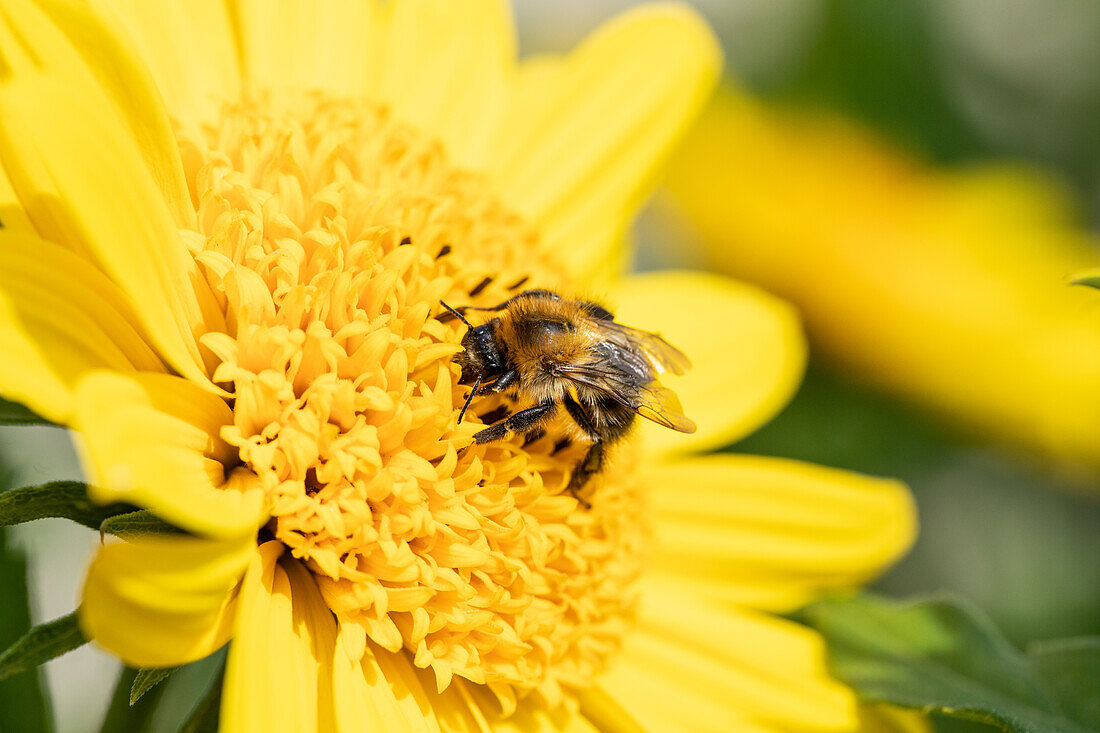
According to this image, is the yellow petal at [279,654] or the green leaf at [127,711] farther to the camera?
the green leaf at [127,711]

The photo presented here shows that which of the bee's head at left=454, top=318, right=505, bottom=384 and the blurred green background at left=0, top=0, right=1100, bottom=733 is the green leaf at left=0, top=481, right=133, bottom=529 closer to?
the blurred green background at left=0, top=0, right=1100, bottom=733

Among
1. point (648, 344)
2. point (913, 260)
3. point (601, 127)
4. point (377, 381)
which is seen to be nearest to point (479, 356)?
point (377, 381)

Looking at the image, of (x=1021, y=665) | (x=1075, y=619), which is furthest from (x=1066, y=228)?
(x=1021, y=665)

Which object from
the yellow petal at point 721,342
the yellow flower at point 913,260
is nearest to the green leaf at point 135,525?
the yellow petal at point 721,342

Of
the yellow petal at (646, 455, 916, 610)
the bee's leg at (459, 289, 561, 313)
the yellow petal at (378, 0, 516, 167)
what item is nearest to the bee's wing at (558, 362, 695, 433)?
the bee's leg at (459, 289, 561, 313)

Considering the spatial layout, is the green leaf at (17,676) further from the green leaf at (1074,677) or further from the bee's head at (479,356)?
the green leaf at (1074,677)

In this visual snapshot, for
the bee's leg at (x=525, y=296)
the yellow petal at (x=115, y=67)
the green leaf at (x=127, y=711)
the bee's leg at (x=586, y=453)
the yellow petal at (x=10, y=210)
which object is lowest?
the green leaf at (x=127, y=711)

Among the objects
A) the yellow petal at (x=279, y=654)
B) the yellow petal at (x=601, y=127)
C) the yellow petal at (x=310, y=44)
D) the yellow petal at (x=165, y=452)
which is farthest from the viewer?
the yellow petal at (x=601, y=127)

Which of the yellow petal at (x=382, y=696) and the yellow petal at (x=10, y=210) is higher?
the yellow petal at (x=10, y=210)

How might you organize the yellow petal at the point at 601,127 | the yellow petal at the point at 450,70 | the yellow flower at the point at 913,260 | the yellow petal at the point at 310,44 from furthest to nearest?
the yellow flower at the point at 913,260 < the yellow petal at the point at 601,127 < the yellow petal at the point at 450,70 < the yellow petal at the point at 310,44
